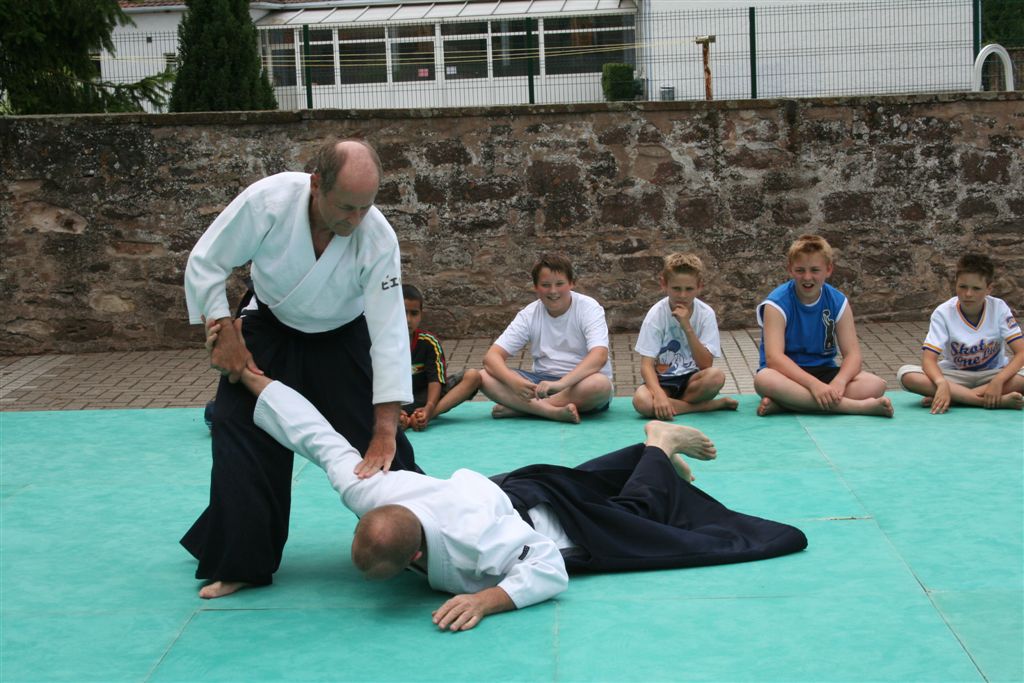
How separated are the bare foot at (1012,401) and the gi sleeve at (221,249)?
429 centimetres

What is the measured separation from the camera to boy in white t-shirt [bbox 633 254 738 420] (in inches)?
249

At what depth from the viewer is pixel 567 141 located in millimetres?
9016

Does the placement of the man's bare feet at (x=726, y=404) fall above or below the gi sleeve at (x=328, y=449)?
below

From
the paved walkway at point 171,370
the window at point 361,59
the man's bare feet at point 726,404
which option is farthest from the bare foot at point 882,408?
the window at point 361,59

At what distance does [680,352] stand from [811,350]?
720 mm

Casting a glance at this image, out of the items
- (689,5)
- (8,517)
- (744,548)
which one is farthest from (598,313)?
(689,5)

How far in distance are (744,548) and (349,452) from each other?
4.57ft

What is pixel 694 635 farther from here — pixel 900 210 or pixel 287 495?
pixel 900 210

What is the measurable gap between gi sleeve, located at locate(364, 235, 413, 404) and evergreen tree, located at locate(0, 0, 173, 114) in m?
7.52

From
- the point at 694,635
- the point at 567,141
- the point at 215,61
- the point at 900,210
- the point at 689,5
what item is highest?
the point at 689,5

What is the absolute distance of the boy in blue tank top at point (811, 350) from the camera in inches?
245

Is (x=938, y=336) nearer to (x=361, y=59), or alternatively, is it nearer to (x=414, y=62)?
(x=414, y=62)

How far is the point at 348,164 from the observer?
136 inches

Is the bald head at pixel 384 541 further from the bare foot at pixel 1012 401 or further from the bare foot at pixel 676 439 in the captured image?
the bare foot at pixel 1012 401
